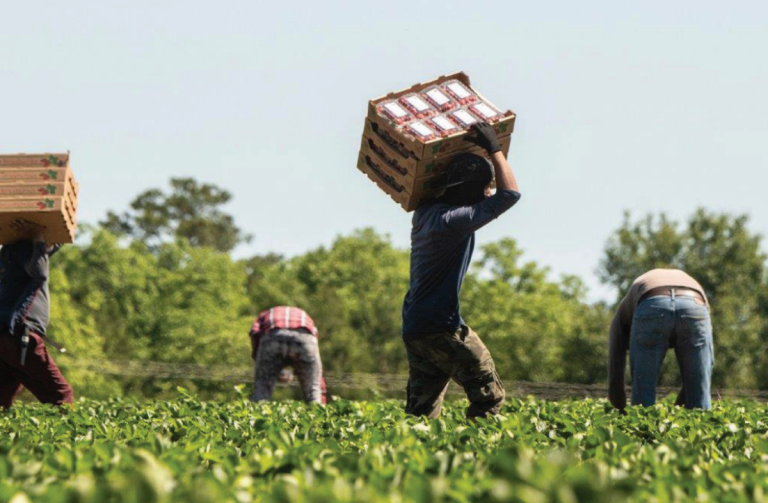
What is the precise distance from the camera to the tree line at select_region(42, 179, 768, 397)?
61062 millimetres

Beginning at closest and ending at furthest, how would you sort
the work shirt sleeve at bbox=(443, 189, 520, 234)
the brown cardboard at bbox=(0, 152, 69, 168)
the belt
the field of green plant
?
1. the field of green plant
2. the work shirt sleeve at bbox=(443, 189, 520, 234)
3. the belt
4. the brown cardboard at bbox=(0, 152, 69, 168)

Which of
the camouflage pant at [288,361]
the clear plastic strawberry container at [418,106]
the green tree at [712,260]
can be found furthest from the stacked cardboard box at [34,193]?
the green tree at [712,260]

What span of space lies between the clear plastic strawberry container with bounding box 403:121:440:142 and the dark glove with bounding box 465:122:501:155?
26 cm

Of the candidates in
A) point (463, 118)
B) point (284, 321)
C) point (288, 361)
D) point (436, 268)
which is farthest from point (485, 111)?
point (288, 361)

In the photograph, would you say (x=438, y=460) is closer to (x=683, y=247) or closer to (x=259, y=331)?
(x=259, y=331)

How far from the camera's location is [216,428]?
247 inches

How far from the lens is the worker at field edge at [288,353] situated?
14055 millimetres

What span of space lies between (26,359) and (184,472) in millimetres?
6982

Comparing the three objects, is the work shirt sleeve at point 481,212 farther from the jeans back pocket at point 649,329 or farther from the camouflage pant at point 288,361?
the camouflage pant at point 288,361

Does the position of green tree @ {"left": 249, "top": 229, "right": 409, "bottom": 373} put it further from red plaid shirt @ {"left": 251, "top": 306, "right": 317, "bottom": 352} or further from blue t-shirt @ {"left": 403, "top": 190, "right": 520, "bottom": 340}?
blue t-shirt @ {"left": 403, "top": 190, "right": 520, "bottom": 340}

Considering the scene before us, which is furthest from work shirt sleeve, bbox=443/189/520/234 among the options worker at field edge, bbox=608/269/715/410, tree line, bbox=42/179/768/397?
tree line, bbox=42/179/768/397

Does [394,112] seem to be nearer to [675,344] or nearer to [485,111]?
[485,111]

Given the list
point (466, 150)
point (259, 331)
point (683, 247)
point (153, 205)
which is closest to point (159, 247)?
point (153, 205)

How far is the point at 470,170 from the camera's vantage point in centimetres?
772
